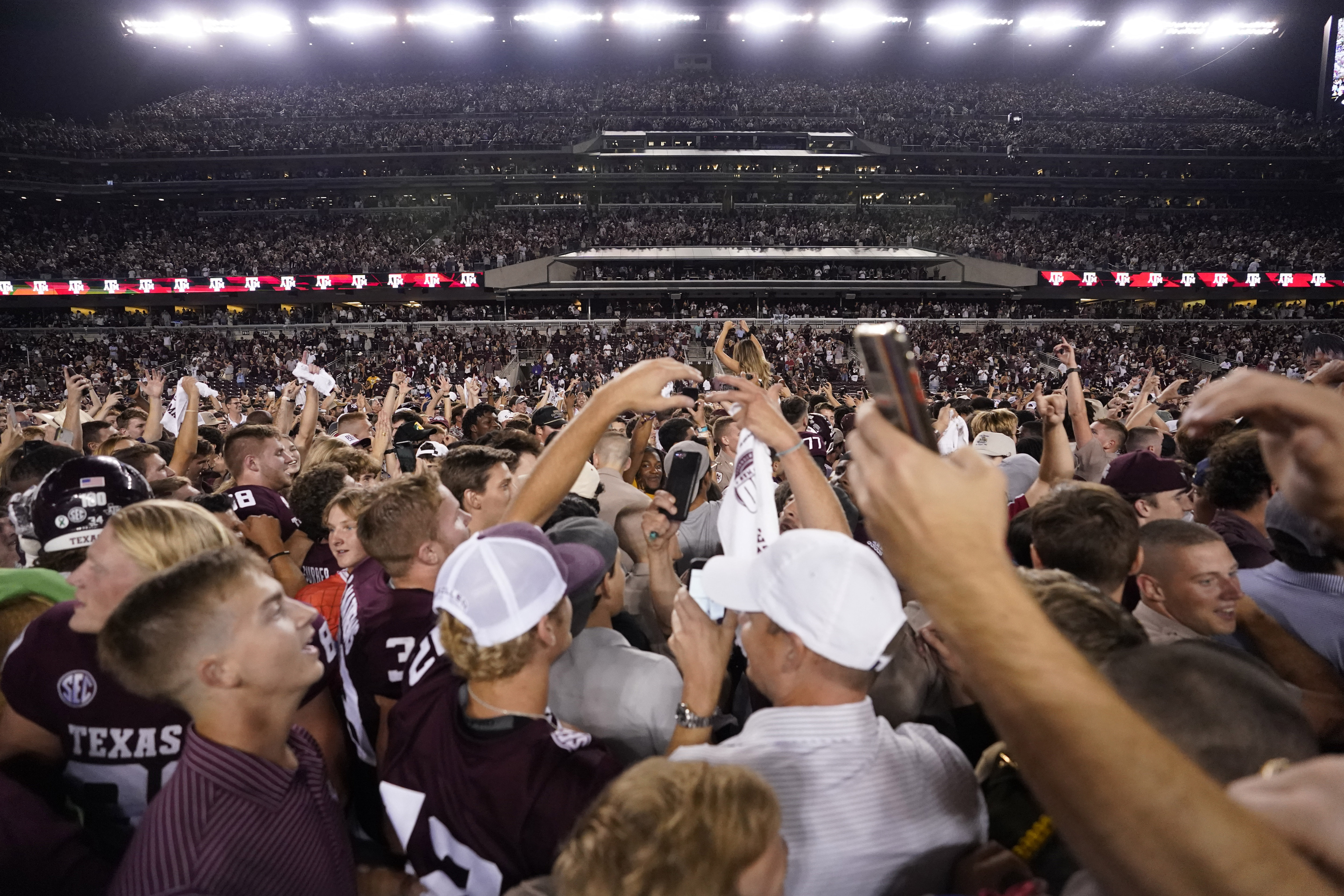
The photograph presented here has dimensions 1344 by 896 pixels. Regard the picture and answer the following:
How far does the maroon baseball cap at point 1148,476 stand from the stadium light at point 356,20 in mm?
62436

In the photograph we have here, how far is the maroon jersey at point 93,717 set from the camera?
199 centimetres

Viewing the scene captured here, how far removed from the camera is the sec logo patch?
1986 millimetres

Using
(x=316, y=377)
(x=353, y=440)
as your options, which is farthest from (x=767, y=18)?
(x=353, y=440)

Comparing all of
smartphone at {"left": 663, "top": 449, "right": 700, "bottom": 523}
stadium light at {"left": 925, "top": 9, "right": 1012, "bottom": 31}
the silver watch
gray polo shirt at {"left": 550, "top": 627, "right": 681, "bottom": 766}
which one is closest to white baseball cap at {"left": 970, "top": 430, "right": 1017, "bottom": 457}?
smartphone at {"left": 663, "top": 449, "right": 700, "bottom": 523}

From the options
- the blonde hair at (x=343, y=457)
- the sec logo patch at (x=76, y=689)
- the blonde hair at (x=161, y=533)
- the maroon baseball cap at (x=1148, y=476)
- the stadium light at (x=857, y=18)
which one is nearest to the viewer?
the sec logo patch at (x=76, y=689)

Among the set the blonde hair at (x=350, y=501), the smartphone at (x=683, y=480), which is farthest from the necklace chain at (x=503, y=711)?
the blonde hair at (x=350, y=501)

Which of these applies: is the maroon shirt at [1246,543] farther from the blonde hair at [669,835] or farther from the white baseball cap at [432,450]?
the white baseball cap at [432,450]

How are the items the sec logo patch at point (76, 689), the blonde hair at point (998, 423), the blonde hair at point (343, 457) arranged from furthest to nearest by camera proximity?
the blonde hair at point (998, 423), the blonde hair at point (343, 457), the sec logo patch at point (76, 689)

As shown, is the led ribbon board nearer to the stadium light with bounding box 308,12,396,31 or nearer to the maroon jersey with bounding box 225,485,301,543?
the stadium light with bounding box 308,12,396,31

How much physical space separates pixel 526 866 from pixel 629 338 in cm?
3350

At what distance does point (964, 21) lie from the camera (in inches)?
1989

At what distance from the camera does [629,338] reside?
34.4 m

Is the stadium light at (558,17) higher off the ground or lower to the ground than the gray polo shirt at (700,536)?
higher

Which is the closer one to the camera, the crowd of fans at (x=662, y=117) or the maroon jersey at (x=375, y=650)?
the maroon jersey at (x=375, y=650)
